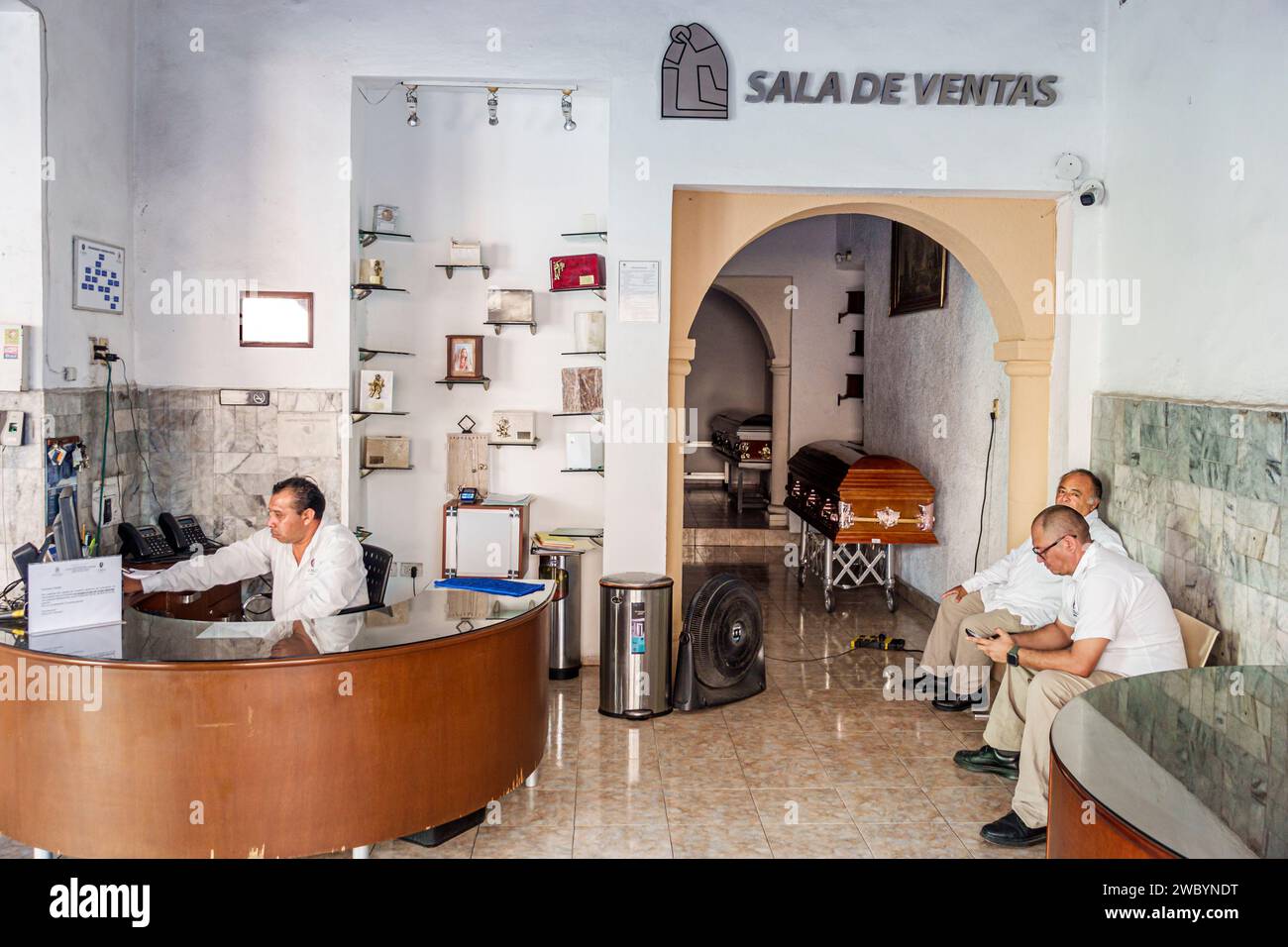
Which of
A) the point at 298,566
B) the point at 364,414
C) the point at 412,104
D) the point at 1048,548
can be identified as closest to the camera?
the point at 1048,548

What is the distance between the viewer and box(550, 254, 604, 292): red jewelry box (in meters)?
6.41

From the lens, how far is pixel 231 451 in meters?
6.03

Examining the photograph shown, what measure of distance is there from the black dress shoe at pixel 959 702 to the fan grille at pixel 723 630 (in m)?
1.04

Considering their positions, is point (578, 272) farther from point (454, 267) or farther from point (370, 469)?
point (370, 469)

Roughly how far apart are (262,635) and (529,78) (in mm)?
3634

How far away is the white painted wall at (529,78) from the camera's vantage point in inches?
233

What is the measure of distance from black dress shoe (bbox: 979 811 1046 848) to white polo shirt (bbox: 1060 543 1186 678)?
0.70 metres

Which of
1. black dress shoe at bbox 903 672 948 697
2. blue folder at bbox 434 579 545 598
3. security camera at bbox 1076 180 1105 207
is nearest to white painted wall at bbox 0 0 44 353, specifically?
blue folder at bbox 434 579 545 598

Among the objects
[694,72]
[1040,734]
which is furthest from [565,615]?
[694,72]

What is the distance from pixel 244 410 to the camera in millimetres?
6023

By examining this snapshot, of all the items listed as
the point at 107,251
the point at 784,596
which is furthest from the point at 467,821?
the point at 784,596

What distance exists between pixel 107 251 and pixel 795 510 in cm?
624

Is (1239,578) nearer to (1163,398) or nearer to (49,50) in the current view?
(1163,398)

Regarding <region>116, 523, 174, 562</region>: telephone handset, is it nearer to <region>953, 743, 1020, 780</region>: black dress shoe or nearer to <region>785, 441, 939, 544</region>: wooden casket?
<region>953, 743, 1020, 780</region>: black dress shoe
